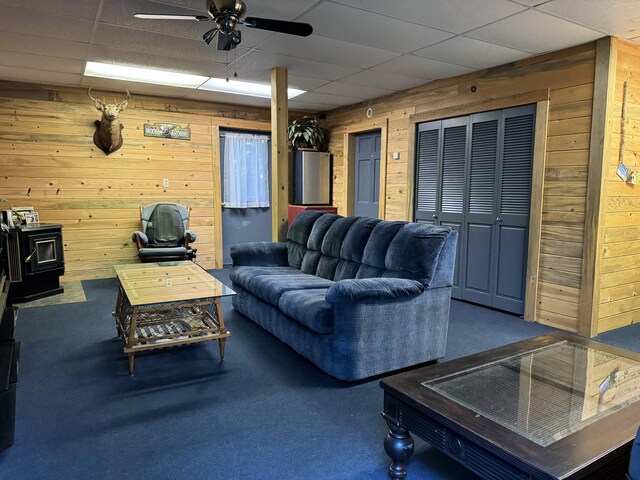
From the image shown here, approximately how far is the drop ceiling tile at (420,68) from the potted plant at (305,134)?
6.72 ft

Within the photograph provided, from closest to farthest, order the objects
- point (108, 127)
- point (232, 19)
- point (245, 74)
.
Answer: point (232, 19) < point (245, 74) < point (108, 127)

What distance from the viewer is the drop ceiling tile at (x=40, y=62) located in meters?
4.04

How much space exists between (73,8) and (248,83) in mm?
2434

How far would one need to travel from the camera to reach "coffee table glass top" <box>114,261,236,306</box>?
106 inches

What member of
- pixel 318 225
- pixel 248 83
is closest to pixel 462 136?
pixel 318 225

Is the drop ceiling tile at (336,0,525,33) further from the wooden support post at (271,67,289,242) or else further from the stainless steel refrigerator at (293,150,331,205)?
the stainless steel refrigerator at (293,150,331,205)

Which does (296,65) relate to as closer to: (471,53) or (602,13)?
(471,53)

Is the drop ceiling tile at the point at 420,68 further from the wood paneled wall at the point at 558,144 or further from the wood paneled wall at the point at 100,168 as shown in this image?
the wood paneled wall at the point at 100,168

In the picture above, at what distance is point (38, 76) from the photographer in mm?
4773

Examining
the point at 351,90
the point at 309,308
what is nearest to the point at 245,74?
the point at 351,90

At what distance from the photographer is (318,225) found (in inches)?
157

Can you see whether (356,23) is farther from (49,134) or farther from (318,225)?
(49,134)

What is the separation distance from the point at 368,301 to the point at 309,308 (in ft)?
1.27

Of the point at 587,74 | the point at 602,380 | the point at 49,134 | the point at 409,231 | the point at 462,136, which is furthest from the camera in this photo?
the point at 49,134
